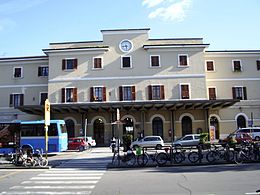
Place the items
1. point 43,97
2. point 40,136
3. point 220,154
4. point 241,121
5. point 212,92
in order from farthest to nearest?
1. point 43,97
2. point 212,92
3. point 241,121
4. point 40,136
5. point 220,154

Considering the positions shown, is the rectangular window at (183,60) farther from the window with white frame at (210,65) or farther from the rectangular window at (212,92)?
the rectangular window at (212,92)

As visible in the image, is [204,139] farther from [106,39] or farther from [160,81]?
[106,39]

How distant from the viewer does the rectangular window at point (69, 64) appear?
37.3 meters

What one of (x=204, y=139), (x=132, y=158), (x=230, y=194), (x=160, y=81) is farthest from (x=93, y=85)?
(x=230, y=194)

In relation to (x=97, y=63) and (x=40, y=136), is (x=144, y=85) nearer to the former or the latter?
(x=97, y=63)

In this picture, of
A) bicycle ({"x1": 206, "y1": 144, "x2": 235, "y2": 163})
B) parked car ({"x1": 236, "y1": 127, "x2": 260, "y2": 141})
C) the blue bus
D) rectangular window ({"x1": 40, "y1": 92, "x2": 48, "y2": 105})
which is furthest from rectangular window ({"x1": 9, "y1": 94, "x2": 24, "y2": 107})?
bicycle ({"x1": 206, "y1": 144, "x2": 235, "y2": 163})

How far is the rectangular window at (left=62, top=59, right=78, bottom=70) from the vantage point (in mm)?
37281

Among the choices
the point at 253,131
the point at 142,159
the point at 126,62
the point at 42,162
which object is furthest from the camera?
the point at 126,62

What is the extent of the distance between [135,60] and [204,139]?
48.3 ft

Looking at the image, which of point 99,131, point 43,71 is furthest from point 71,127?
point 43,71

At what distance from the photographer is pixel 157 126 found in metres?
36.4

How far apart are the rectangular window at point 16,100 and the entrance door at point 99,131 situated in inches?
402

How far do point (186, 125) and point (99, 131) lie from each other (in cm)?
1024

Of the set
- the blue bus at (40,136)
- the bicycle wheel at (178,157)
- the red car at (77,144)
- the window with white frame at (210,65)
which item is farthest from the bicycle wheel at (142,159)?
the window with white frame at (210,65)
